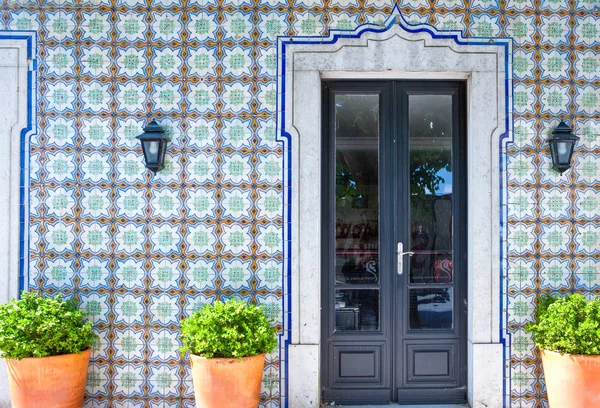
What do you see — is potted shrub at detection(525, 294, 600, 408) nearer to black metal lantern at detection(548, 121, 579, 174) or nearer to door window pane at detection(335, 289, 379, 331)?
black metal lantern at detection(548, 121, 579, 174)

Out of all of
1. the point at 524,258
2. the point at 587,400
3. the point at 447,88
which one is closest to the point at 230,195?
the point at 447,88

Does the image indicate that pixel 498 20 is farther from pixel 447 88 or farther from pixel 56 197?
pixel 56 197

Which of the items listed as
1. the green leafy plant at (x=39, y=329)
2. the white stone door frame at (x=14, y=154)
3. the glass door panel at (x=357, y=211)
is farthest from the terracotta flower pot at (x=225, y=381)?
the white stone door frame at (x=14, y=154)

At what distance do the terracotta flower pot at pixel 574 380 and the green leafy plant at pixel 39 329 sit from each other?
3.25 metres

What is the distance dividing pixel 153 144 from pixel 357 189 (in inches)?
62.7

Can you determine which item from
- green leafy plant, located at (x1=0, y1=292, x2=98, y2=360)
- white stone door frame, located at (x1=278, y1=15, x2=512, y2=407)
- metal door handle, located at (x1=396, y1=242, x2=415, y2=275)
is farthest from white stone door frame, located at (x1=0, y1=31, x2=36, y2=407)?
metal door handle, located at (x1=396, y1=242, x2=415, y2=275)

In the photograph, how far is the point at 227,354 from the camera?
400 cm

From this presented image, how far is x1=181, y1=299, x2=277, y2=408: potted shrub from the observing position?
3.98m

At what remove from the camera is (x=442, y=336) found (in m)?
4.72

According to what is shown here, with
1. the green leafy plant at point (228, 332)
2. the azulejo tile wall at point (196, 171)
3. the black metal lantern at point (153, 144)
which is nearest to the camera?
the green leafy plant at point (228, 332)

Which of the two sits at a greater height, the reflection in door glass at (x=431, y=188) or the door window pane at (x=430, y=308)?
the reflection in door glass at (x=431, y=188)

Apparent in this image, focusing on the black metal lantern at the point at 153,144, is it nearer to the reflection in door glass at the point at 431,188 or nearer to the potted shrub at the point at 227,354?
the potted shrub at the point at 227,354

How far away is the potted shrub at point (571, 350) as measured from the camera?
4.00 m

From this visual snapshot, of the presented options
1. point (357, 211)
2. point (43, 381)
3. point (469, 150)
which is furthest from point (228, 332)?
point (469, 150)
